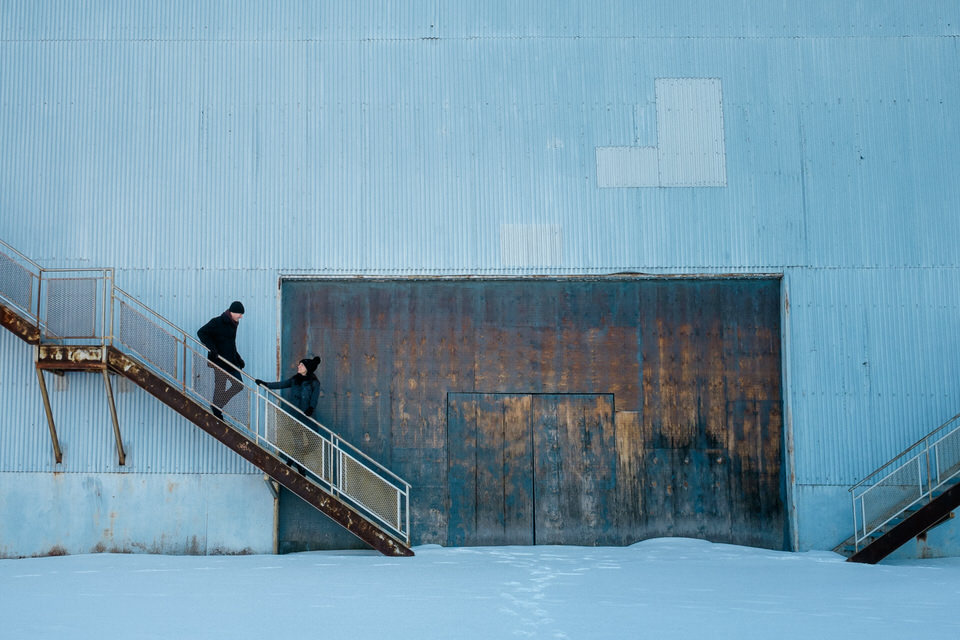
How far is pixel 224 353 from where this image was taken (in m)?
16.1

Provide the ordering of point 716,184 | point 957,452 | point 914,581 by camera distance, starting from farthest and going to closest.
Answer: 1. point 716,184
2. point 957,452
3. point 914,581

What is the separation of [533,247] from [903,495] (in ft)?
27.0

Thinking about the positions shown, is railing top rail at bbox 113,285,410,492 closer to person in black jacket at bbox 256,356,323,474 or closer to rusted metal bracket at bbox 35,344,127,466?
person in black jacket at bbox 256,356,323,474

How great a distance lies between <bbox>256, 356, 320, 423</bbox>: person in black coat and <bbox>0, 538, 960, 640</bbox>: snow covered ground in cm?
273

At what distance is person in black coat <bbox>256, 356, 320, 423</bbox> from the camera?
16344 millimetres

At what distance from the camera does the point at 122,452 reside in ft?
54.9

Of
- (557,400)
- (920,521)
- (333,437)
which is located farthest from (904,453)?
(333,437)

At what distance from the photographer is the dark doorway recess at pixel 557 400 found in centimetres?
1706

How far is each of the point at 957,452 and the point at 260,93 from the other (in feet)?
48.4

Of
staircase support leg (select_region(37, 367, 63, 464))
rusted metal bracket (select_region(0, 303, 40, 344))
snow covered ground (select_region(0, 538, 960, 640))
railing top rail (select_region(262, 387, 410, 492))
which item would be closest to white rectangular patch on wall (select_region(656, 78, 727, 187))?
snow covered ground (select_region(0, 538, 960, 640))

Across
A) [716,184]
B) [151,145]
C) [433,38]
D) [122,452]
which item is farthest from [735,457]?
[151,145]

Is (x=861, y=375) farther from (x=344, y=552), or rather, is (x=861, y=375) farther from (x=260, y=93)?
(x=260, y=93)

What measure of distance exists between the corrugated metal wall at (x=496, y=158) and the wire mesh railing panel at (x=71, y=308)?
129 centimetres

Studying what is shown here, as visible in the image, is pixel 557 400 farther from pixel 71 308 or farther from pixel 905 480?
pixel 71 308
